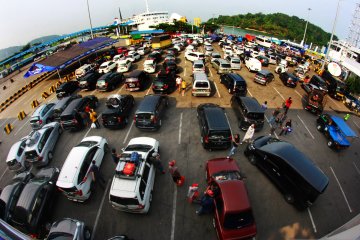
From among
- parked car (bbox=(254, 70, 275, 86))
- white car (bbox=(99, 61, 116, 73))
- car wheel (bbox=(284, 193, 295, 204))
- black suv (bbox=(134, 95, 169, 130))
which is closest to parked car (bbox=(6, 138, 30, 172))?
black suv (bbox=(134, 95, 169, 130))

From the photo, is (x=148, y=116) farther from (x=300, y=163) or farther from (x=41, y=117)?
(x=300, y=163)

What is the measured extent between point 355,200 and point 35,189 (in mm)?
15633

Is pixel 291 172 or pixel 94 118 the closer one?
pixel 291 172

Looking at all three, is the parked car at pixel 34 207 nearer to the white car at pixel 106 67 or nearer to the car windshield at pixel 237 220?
the car windshield at pixel 237 220

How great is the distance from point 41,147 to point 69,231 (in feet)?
23.1

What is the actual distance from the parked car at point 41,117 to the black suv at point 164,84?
8945 millimetres

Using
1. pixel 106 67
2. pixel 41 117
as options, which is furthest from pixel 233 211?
pixel 106 67

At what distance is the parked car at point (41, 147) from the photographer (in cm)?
1216

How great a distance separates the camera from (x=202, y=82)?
60.3 feet

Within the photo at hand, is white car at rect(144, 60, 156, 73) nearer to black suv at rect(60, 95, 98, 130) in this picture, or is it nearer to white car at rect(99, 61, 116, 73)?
white car at rect(99, 61, 116, 73)

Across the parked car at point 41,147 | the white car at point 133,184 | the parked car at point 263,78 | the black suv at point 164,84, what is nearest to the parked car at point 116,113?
the parked car at point 41,147

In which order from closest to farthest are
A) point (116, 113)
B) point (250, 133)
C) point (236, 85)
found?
point (250, 133) → point (116, 113) → point (236, 85)

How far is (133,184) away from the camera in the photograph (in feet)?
28.3

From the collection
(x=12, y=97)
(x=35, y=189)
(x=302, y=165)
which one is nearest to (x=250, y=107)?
(x=302, y=165)
